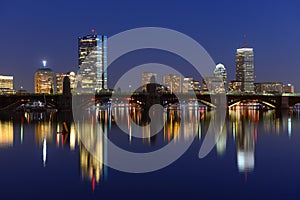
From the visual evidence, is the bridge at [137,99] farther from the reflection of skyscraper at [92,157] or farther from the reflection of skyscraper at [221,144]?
the reflection of skyscraper at [92,157]

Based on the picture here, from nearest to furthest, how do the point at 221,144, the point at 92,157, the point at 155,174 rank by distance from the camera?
the point at 155,174, the point at 92,157, the point at 221,144

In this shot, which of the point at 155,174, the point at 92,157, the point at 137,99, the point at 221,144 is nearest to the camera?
the point at 155,174

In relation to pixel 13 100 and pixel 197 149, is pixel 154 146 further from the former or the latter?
pixel 13 100

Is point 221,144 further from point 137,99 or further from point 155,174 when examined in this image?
point 137,99

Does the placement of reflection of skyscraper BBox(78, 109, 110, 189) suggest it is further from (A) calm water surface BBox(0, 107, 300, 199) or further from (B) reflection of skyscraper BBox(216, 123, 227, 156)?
(B) reflection of skyscraper BBox(216, 123, 227, 156)

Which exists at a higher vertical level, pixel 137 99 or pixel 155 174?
pixel 137 99

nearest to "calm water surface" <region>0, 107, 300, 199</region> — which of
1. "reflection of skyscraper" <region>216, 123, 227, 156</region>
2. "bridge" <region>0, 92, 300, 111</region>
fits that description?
"reflection of skyscraper" <region>216, 123, 227, 156</region>

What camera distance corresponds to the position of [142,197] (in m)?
20.1

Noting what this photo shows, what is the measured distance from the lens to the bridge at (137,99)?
343 ft

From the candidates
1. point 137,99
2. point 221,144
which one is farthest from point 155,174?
point 137,99

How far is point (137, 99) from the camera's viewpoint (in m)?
117

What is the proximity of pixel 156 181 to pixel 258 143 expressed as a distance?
20450mm

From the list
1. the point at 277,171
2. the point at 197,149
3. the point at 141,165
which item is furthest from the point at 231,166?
the point at 197,149

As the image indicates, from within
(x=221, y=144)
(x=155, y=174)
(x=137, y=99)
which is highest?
(x=137, y=99)
